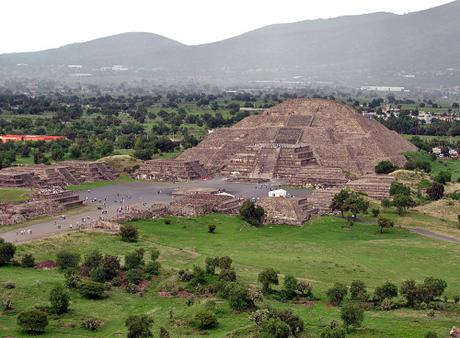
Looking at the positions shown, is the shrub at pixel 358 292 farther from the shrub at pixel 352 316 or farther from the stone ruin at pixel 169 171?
the stone ruin at pixel 169 171

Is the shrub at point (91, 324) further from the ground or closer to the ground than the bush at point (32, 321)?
closer to the ground

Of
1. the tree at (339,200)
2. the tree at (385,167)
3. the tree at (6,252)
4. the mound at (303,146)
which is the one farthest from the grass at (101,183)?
the tree at (6,252)

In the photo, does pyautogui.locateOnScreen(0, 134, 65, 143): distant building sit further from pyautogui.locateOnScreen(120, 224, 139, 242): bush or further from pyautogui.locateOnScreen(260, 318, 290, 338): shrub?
pyautogui.locateOnScreen(260, 318, 290, 338): shrub

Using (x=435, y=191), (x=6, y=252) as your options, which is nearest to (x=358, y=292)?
(x=6, y=252)

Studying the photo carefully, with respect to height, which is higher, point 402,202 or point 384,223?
point 402,202

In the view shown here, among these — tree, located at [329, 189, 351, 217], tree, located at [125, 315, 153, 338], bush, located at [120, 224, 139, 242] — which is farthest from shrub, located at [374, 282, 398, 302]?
tree, located at [329, 189, 351, 217]

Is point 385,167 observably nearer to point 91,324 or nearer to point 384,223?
point 384,223
